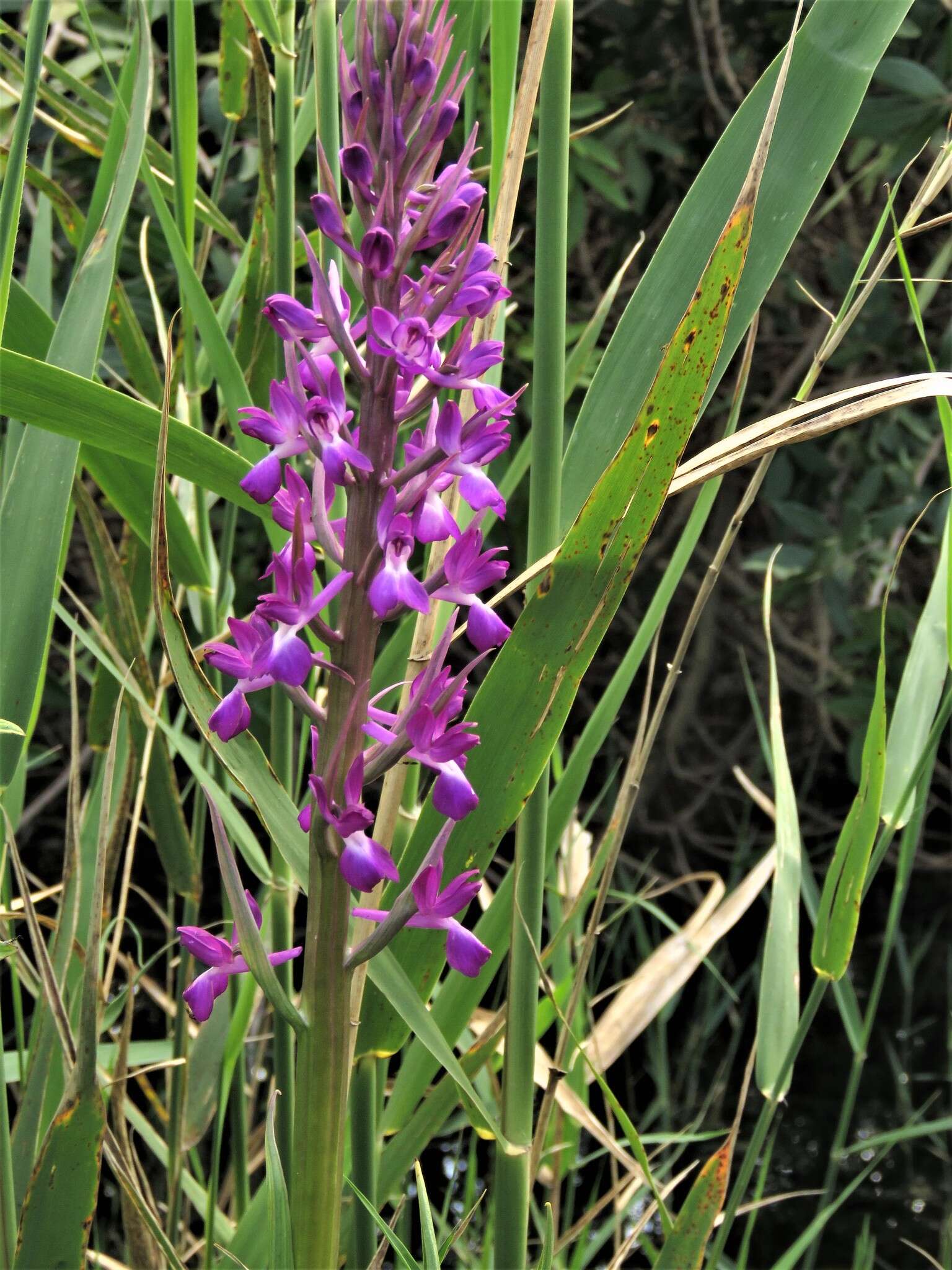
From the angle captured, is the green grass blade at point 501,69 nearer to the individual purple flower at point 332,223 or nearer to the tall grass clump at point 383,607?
the tall grass clump at point 383,607

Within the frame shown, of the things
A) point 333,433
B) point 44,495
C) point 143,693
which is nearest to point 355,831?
point 333,433

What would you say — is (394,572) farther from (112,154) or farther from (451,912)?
(112,154)

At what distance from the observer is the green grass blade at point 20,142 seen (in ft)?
1.45

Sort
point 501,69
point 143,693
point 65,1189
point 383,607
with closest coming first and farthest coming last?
point 383,607 → point 65,1189 → point 501,69 → point 143,693

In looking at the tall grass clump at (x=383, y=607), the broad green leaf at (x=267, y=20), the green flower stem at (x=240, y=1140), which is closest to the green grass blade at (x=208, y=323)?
the tall grass clump at (x=383, y=607)

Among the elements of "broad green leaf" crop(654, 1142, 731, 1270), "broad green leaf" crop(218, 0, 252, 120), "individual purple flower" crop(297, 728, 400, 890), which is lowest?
"broad green leaf" crop(654, 1142, 731, 1270)

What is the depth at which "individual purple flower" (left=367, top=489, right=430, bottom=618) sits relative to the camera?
41 centimetres

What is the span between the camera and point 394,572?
0.42 meters

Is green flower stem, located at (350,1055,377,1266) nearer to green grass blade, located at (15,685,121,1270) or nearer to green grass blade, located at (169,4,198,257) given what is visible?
green grass blade, located at (15,685,121,1270)

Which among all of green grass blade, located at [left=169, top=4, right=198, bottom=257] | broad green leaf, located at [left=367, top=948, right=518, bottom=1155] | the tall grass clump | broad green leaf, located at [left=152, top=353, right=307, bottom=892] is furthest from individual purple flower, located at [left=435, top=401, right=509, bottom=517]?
green grass blade, located at [left=169, top=4, right=198, bottom=257]

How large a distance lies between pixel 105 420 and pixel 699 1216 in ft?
1.59

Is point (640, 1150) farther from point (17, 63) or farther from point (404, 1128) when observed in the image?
point (17, 63)

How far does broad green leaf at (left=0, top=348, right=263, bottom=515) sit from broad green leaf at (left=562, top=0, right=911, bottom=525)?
0.60 feet

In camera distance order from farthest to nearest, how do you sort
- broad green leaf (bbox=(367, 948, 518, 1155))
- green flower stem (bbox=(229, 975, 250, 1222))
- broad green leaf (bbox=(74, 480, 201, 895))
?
green flower stem (bbox=(229, 975, 250, 1222)) → broad green leaf (bbox=(74, 480, 201, 895)) → broad green leaf (bbox=(367, 948, 518, 1155))
